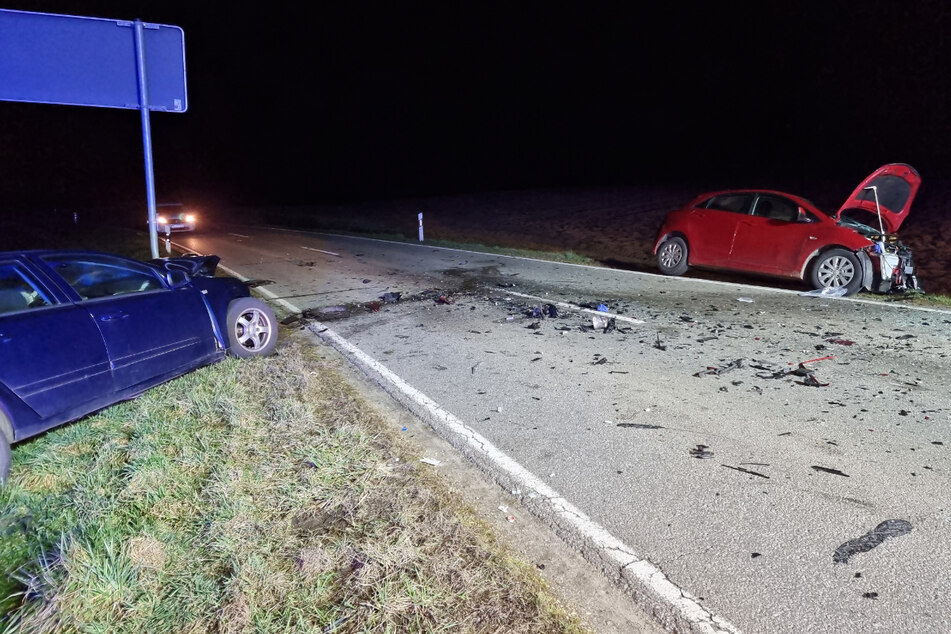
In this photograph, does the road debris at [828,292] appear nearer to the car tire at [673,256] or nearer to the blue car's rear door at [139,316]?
the car tire at [673,256]

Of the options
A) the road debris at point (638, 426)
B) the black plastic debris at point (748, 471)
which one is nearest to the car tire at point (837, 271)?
the road debris at point (638, 426)

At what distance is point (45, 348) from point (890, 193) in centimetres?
1111

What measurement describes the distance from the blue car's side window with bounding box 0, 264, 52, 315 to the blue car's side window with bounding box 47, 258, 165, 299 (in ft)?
0.75

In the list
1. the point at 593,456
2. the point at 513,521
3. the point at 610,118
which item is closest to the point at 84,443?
the point at 513,521

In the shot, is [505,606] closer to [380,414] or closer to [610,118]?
[380,414]

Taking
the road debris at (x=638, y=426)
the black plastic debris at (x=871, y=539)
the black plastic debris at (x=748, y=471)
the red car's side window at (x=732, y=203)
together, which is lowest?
the black plastic debris at (x=871, y=539)

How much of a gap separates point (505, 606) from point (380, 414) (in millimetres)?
2448

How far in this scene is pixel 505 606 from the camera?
2631 mm

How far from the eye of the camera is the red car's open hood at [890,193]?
948 centimetres

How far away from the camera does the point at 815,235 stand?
959 cm

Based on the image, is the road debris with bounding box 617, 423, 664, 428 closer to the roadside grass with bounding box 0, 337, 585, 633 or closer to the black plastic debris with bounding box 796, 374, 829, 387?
the roadside grass with bounding box 0, 337, 585, 633

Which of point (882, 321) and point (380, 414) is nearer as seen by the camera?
point (380, 414)

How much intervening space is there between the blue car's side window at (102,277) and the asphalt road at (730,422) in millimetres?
2322

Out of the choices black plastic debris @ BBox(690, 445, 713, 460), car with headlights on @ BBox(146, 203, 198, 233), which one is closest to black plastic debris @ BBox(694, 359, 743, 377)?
black plastic debris @ BBox(690, 445, 713, 460)
